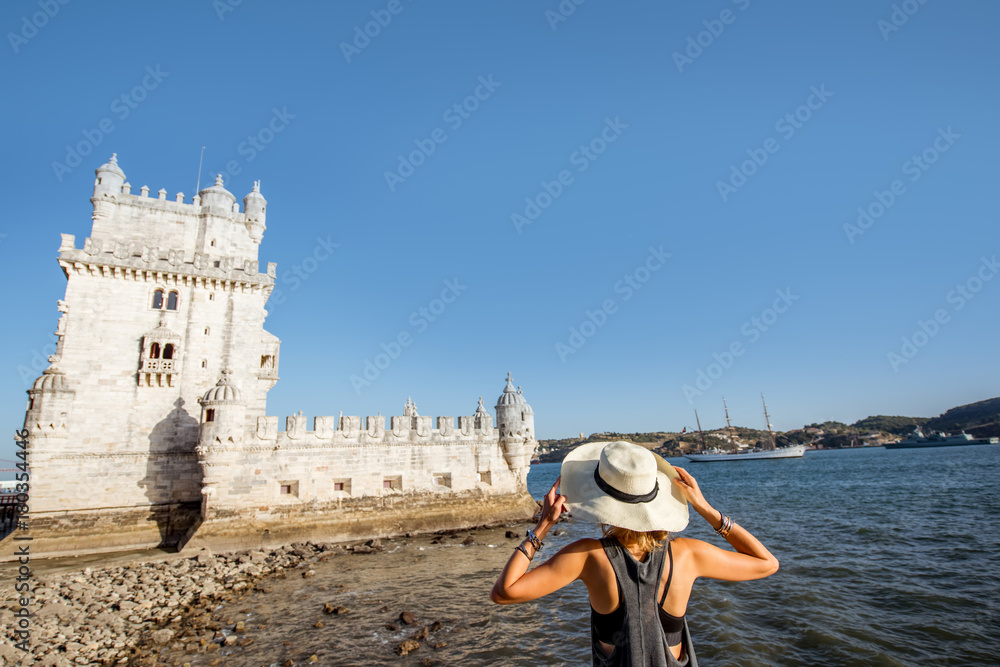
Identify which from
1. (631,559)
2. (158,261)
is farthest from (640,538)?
(158,261)

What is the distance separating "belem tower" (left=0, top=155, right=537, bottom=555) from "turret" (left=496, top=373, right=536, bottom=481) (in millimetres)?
2608

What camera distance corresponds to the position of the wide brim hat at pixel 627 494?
2699 mm

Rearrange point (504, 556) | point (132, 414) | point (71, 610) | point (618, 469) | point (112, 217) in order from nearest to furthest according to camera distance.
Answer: point (618, 469) → point (71, 610) → point (504, 556) → point (132, 414) → point (112, 217)

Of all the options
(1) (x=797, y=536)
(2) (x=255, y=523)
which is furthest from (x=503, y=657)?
(1) (x=797, y=536)

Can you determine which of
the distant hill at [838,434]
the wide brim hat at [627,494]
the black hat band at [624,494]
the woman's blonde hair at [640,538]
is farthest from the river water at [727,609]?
the distant hill at [838,434]

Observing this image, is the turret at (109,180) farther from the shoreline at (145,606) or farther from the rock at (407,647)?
the rock at (407,647)

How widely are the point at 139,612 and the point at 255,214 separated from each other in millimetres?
17592

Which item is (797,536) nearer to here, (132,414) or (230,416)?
(230,416)

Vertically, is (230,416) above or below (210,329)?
below

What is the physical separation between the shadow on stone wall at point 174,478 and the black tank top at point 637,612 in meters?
20.6

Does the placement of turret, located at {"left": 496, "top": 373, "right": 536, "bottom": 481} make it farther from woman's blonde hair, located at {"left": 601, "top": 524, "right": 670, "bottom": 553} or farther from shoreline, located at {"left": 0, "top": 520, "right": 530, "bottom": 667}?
woman's blonde hair, located at {"left": 601, "top": 524, "right": 670, "bottom": 553}

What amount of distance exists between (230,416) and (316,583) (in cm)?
763

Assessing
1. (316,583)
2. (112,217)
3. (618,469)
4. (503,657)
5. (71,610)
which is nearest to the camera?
(618,469)

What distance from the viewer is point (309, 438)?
19797 mm
